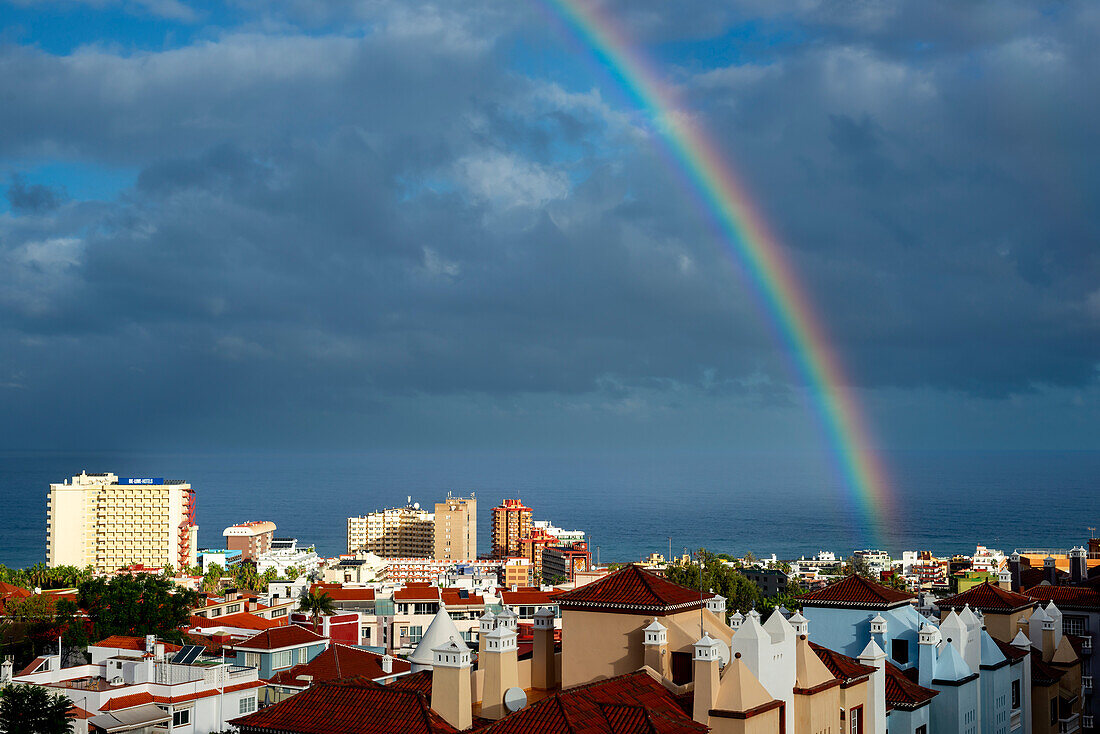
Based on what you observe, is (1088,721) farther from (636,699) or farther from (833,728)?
(636,699)

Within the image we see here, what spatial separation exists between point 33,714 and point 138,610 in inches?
1235

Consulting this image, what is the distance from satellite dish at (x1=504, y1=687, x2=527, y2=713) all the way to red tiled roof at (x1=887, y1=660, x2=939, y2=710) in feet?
42.7

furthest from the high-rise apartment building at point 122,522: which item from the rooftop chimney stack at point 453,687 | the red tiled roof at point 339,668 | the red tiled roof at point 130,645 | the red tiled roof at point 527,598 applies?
the rooftop chimney stack at point 453,687

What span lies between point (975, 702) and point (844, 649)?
4.11 m

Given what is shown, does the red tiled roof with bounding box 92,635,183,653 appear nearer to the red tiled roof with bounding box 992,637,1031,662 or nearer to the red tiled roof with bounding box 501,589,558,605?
the red tiled roof with bounding box 501,589,558,605

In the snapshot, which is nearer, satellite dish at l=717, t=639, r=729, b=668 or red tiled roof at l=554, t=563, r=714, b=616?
satellite dish at l=717, t=639, r=729, b=668

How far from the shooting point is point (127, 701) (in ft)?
123

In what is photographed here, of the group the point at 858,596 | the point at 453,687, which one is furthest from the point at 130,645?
the point at 453,687

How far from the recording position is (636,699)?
2208 cm

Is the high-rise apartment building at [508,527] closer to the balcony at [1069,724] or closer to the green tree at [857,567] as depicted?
the green tree at [857,567]

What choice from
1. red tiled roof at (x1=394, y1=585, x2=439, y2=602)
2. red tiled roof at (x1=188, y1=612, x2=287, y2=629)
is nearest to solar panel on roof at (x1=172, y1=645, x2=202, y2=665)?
red tiled roof at (x1=188, y1=612, x2=287, y2=629)

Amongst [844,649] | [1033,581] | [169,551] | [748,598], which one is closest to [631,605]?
[844,649]

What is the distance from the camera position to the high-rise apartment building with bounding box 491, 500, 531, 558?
612 ft

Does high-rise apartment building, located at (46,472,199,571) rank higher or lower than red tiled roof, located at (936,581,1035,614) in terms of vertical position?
lower
